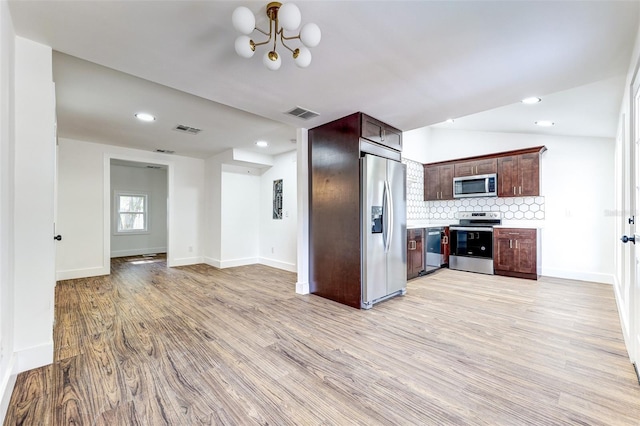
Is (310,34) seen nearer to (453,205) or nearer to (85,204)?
(453,205)

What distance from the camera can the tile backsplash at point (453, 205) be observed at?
4.88m

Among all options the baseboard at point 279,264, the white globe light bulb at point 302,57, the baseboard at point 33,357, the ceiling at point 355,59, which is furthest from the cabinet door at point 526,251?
the baseboard at point 33,357

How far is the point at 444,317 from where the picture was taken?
2.86m

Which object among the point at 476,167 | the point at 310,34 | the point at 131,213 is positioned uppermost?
the point at 310,34

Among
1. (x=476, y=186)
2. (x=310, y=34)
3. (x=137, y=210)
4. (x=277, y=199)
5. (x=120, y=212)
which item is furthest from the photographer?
(x=137, y=210)

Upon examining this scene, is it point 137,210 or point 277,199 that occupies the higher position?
point 277,199

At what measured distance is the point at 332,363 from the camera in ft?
6.52

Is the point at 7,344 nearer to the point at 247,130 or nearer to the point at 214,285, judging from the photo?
the point at 214,285

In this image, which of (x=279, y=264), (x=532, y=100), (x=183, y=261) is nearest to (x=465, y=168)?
(x=532, y=100)

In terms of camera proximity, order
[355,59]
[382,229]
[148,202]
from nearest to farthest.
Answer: [355,59] → [382,229] → [148,202]

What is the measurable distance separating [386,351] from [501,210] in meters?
4.34

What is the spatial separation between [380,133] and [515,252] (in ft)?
10.7

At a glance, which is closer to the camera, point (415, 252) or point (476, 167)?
point (415, 252)

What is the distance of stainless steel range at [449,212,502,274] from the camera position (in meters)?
4.87
